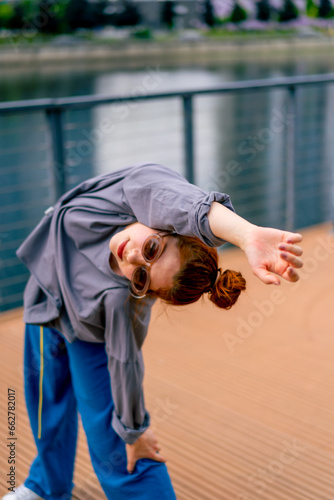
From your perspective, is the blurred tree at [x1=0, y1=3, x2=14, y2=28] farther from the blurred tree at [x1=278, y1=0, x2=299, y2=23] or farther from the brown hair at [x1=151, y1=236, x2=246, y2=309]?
the brown hair at [x1=151, y1=236, x2=246, y2=309]

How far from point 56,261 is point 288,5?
50.6 ft

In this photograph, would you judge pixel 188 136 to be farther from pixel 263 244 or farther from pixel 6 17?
pixel 6 17

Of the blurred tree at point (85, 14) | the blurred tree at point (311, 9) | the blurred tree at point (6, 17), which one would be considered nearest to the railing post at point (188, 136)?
the blurred tree at point (6, 17)

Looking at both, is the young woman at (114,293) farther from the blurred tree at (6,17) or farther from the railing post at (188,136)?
the blurred tree at (6,17)

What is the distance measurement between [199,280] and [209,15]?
1642 cm

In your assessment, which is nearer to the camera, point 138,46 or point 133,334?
point 133,334

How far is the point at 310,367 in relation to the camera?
261cm

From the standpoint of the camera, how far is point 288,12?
48.6 feet

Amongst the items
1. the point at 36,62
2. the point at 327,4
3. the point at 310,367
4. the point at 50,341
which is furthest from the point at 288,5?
the point at 50,341

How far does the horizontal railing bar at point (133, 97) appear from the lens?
3047mm

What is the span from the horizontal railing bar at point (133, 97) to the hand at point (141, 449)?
6.51 feet

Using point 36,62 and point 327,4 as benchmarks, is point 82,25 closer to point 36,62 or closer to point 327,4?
point 36,62

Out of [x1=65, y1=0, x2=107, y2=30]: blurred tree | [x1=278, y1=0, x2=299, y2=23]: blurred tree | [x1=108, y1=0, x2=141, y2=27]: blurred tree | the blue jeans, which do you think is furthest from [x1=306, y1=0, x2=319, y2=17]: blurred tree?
the blue jeans

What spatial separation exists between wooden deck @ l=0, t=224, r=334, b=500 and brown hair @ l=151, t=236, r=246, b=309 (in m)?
0.23
